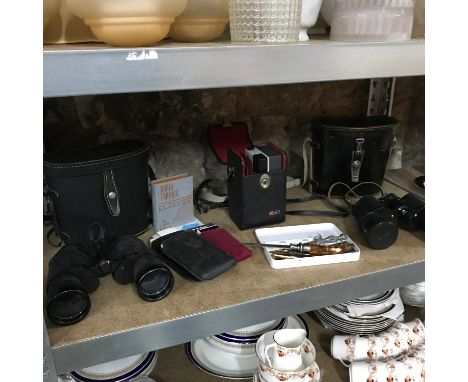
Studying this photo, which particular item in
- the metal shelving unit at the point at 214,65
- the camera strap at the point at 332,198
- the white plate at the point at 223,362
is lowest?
the white plate at the point at 223,362

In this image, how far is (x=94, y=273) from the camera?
687 mm

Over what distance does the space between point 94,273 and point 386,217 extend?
512 mm

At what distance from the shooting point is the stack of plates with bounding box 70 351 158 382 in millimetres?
812

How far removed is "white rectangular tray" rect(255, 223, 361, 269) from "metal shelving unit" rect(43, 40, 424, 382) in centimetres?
→ 3

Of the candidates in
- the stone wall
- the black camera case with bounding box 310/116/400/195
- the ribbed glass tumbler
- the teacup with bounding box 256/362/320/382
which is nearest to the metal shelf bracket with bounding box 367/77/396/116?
the stone wall

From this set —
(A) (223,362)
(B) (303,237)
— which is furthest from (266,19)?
(A) (223,362)

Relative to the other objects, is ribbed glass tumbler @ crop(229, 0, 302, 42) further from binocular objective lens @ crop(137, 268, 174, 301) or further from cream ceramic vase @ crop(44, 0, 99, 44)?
binocular objective lens @ crop(137, 268, 174, 301)

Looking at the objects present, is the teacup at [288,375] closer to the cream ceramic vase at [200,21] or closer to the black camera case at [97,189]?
the black camera case at [97,189]

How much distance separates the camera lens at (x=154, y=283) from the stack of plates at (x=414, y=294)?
597mm

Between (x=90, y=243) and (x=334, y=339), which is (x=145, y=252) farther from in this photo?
(x=334, y=339)

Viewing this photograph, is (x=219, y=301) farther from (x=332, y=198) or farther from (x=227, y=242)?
(x=332, y=198)

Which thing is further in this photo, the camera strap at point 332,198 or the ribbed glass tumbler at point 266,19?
the camera strap at point 332,198

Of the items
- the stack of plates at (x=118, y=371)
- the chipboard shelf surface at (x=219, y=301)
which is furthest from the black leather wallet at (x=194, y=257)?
the stack of plates at (x=118, y=371)

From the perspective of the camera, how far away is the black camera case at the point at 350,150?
0.96 metres
